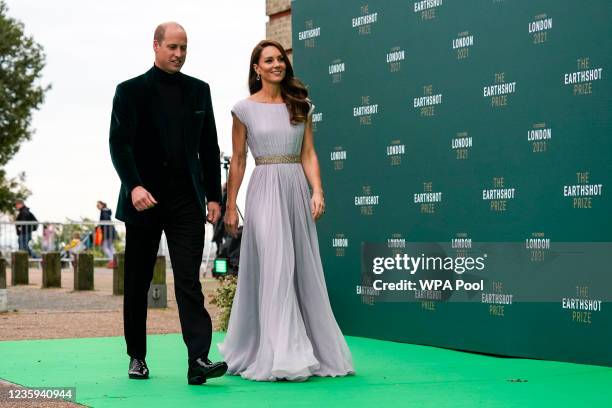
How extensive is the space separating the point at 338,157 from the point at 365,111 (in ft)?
1.97

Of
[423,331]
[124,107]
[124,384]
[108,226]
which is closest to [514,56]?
[423,331]

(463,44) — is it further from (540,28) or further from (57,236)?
(57,236)

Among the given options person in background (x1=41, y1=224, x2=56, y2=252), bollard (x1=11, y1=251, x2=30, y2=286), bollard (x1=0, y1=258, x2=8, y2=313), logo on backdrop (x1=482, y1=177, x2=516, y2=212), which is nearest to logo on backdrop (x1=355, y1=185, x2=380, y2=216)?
logo on backdrop (x1=482, y1=177, x2=516, y2=212)

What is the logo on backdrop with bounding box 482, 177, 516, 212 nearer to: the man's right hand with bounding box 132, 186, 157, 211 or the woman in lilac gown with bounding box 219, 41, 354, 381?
the woman in lilac gown with bounding box 219, 41, 354, 381

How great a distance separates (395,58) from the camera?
10.5 metres

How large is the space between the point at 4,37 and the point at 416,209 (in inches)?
1673

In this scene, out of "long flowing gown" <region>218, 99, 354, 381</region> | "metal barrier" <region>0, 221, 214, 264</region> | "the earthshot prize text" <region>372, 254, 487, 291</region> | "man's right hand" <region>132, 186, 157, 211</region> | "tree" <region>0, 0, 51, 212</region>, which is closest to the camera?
"man's right hand" <region>132, 186, 157, 211</region>

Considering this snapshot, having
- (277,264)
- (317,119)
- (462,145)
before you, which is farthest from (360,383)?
(317,119)

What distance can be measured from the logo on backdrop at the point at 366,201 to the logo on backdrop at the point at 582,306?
2575mm

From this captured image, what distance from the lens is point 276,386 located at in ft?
24.6

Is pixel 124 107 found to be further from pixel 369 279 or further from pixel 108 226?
pixel 108 226

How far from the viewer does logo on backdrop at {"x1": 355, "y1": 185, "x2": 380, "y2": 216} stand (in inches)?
423

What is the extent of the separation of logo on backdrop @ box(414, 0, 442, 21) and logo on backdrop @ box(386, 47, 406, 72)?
1.31ft

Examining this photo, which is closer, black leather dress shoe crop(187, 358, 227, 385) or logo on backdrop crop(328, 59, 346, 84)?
black leather dress shoe crop(187, 358, 227, 385)
